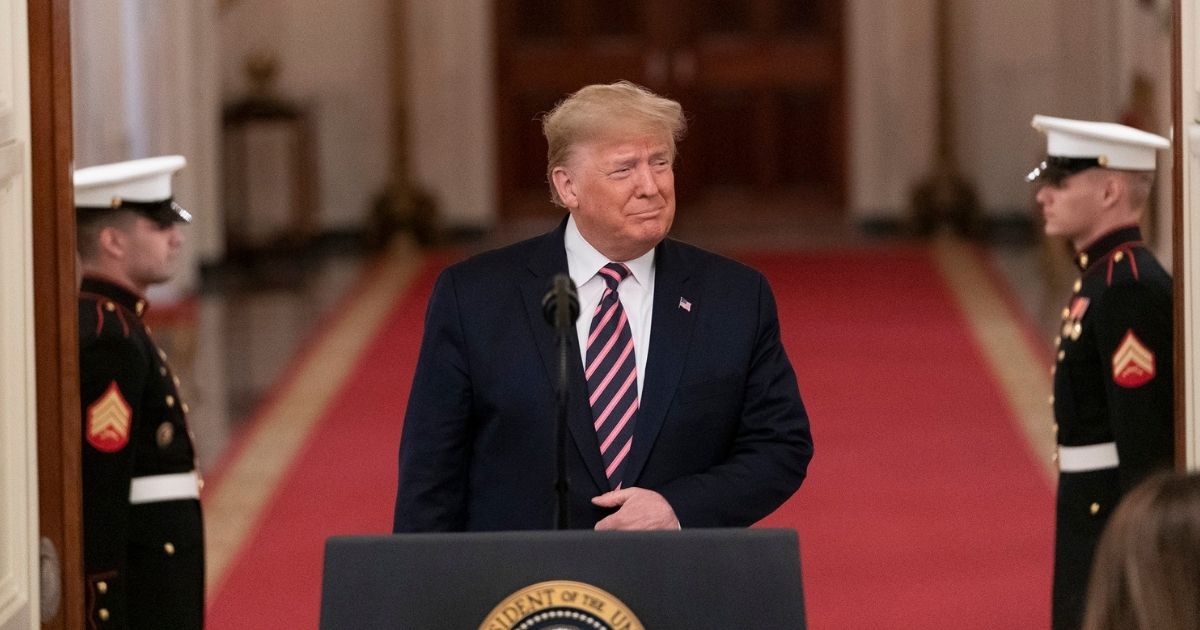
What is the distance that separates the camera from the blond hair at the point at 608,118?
3.31m

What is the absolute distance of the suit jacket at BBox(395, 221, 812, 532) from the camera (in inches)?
132

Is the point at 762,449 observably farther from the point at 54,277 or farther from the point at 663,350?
the point at 54,277

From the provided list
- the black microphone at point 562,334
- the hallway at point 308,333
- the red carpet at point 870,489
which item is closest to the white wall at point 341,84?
the hallway at point 308,333

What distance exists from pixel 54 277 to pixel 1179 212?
1825mm

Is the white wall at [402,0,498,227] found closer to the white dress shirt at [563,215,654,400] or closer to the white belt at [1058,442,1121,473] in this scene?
the white belt at [1058,442,1121,473]

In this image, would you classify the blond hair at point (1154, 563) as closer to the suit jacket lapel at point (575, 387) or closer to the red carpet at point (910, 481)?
Answer: the suit jacket lapel at point (575, 387)

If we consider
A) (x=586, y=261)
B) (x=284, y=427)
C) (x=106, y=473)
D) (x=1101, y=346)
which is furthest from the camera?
(x=284, y=427)

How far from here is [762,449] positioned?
3.41 metres

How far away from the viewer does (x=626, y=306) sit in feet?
11.3

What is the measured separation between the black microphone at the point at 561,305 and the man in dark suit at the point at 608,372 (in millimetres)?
530

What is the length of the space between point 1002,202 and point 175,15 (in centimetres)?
578

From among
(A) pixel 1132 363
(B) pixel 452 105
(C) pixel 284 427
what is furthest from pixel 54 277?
(B) pixel 452 105

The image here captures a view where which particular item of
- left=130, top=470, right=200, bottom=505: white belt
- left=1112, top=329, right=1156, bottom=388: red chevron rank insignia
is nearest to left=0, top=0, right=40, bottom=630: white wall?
left=130, top=470, right=200, bottom=505: white belt

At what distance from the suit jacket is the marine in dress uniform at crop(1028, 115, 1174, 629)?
1.05 meters
